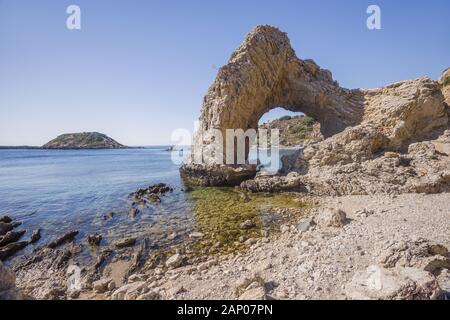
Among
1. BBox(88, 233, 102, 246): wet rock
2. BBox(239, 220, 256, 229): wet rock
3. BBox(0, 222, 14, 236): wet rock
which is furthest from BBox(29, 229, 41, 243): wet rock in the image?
BBox(239, 220, 256, 229): wet rock

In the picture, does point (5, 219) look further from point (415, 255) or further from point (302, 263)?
point (415, 255)

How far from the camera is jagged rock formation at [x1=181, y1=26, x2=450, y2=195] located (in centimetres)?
1739

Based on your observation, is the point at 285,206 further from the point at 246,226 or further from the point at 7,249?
the point at 7,249

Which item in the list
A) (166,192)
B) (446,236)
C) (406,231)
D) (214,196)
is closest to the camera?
(446,236)

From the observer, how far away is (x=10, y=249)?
1091cm

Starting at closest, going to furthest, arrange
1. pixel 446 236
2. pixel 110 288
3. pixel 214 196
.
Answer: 1. pixel 110 288
2. pixel 446 236
3. pixel 214 196

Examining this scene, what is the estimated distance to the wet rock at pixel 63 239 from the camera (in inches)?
442

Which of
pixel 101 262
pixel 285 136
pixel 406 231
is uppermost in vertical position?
pixel 285 136

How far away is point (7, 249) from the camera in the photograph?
1080 cm

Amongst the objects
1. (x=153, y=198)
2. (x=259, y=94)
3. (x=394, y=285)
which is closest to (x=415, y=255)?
(x=394, y=285)

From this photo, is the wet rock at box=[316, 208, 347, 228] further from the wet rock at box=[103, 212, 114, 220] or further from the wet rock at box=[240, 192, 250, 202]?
the wet rock at box=[103, 212, 114, 220]

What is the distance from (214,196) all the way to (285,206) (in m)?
6.24

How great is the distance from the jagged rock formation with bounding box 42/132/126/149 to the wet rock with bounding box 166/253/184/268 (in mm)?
181598

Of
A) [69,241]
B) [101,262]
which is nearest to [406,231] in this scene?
[101,262]
